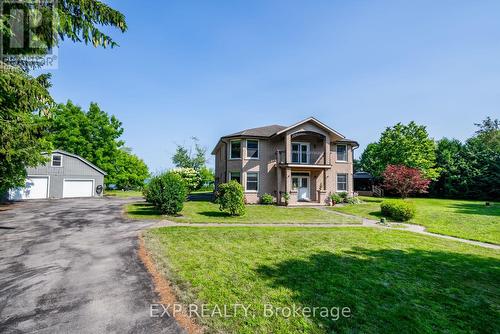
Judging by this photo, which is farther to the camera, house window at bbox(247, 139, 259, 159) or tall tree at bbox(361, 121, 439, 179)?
tall tree at bbox(361, 121, 439, 179)

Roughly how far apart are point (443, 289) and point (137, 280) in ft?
22.1

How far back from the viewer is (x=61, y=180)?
26375 mm

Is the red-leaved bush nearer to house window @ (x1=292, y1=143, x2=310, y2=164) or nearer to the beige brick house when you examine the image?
the beige brick house

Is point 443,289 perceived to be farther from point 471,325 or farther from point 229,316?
point 229,316

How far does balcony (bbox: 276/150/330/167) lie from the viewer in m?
22.1

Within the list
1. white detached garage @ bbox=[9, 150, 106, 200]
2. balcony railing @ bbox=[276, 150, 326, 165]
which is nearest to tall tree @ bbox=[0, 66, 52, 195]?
white detached garage @ bbox=[9, 150, 106, 200]

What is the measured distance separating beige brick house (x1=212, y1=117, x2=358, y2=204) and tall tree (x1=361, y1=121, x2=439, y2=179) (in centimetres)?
1193

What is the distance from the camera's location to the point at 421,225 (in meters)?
13.7

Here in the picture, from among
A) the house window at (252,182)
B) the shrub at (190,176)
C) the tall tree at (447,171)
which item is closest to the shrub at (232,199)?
the house window at (252,182)

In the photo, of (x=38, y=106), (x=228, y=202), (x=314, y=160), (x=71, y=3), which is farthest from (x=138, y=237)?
(x=314, y=160)

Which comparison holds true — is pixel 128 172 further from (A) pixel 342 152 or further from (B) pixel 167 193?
(A) pixel 342 152

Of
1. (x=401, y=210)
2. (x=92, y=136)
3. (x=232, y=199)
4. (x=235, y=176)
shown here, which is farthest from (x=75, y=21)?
(x=92, y=136)

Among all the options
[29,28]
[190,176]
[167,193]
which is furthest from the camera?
[190,176]

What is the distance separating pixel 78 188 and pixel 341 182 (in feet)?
97.5
